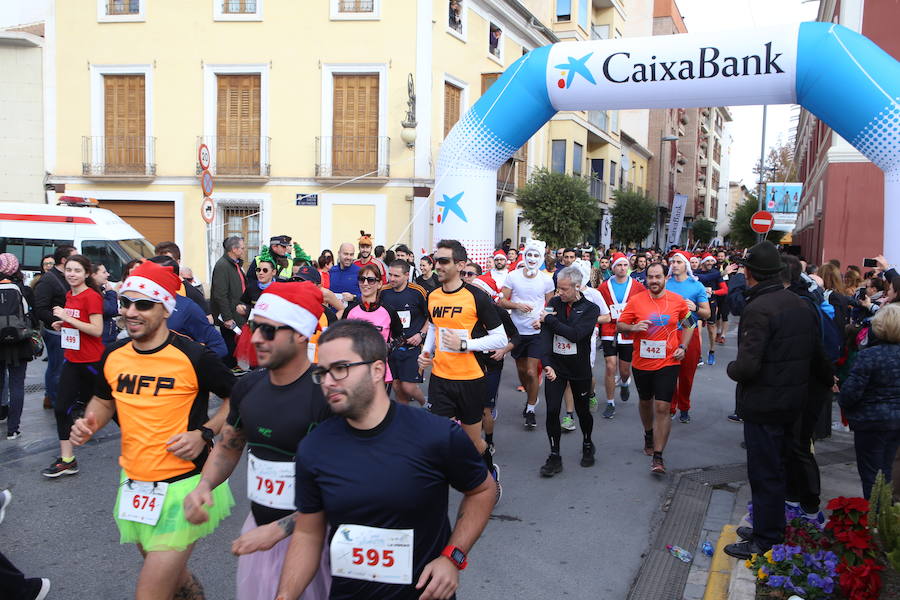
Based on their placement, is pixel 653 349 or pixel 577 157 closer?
pixel 653 349

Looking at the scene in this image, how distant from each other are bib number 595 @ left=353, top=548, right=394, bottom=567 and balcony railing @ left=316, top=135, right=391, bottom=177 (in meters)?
18.4

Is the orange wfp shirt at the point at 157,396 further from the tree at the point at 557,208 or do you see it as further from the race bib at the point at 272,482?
the tree at the point at 557,208

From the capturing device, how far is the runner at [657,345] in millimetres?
6348

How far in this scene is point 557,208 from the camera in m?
22.6

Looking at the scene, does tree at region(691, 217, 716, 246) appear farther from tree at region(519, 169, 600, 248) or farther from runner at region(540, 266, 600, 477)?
runner at region(540, 266, 600, 477)

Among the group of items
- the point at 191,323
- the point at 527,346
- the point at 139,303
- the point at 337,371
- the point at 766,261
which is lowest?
the point at 527,346

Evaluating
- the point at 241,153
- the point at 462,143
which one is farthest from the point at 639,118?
the point at 462,143

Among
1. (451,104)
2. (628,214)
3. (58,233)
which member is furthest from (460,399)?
(628,214)

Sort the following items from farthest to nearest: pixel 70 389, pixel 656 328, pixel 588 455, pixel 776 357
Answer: pixel 588 455 → pixel 656 328 → pixel 70 389 → pixel 776 357

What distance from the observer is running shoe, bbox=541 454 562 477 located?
624cm

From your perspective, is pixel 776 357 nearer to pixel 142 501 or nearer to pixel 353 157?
pixel 142 501

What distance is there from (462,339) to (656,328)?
196 centimetres

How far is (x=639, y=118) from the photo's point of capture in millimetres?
46969

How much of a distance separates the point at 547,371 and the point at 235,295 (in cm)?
466
